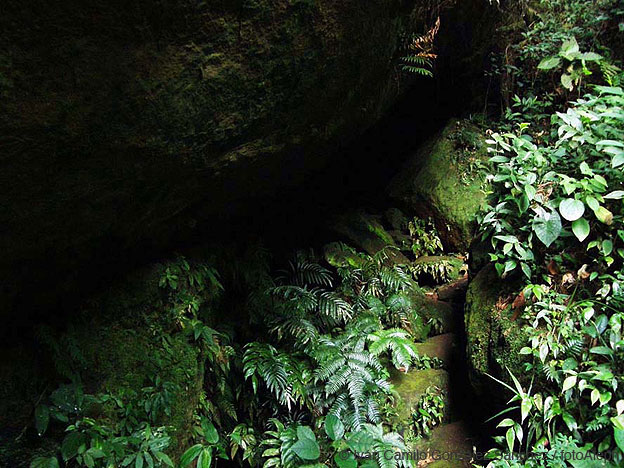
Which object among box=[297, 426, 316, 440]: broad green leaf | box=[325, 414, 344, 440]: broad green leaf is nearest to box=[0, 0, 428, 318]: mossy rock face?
box=[297, 426, 316, 440]: broad green leaf

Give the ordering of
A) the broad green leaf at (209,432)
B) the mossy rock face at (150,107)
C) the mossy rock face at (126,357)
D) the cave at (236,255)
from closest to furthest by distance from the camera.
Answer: the mossy rock face at (150,107), the cave at (236,255), the mossy rock face at (126,357), the broad green leaf at (209,432)

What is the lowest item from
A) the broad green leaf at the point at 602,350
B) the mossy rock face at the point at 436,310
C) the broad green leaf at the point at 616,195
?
the mossy rock face at the point at 436,310

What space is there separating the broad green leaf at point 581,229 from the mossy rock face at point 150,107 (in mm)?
2158

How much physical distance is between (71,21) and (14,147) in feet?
2.09

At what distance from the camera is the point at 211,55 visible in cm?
253

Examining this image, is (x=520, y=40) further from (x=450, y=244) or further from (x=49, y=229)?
(x=49, y=229)

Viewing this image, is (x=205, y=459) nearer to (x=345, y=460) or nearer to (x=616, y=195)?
(x=345, y=460)

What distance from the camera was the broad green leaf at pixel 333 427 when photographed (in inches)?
137

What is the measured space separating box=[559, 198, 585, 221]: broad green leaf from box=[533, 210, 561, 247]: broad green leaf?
112mm

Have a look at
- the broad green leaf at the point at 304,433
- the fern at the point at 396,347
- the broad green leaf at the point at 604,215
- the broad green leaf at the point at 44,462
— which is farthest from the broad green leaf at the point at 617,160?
the broad green leaf at the point at 44,462

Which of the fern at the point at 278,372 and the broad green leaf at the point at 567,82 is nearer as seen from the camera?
the fern at the point at 278,372

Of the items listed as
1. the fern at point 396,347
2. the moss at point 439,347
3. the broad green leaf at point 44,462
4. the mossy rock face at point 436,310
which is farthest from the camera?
the mossy rock face at point 436,310

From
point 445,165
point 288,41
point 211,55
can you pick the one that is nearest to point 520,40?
point 445,165

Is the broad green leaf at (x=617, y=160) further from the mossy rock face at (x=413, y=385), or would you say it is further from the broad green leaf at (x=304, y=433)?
the broad green leaf at (x=304, y=433)
